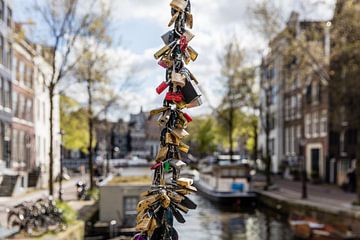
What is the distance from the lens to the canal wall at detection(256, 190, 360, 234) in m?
20.9

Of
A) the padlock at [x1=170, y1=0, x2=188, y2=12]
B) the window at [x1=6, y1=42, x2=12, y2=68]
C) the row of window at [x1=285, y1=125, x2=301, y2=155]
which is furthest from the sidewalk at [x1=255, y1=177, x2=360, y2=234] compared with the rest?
the window at [x1=6, y1=42, x2=12, y2=68]

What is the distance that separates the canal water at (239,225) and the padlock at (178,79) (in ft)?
50.4

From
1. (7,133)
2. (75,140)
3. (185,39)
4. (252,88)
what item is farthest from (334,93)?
(75,140)

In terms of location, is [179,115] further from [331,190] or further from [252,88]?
[252,88]

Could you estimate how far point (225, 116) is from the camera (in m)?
47.0

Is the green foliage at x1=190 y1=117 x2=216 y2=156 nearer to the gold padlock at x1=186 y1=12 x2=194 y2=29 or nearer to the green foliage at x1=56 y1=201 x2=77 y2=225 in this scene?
the green foliage at x1=56 y1=201 x2=77 y2=225

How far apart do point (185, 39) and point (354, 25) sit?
68.2ft

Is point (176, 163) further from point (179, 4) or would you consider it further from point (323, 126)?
point (323, 126)

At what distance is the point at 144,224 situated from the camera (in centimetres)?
247

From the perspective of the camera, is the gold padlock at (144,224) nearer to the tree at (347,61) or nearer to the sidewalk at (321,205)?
the sidewalk at (321,205)

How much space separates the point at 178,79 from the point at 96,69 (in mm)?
26242

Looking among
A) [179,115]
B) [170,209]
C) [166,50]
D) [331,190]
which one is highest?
[166,50]

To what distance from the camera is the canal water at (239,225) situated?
20984 mm

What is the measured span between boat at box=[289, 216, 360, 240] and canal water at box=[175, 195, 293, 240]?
785 millimetres
